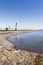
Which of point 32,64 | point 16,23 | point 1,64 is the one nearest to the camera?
point 1,64

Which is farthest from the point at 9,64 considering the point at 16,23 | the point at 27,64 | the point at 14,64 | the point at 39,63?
the point at 16,23

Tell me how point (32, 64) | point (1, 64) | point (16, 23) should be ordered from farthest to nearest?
point (16, 23), point (32, 64), point (1, 64)

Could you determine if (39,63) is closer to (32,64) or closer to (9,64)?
(32,64)

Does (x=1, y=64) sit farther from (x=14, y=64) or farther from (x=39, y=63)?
(x=39, y=63)

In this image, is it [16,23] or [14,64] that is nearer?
[14,64]

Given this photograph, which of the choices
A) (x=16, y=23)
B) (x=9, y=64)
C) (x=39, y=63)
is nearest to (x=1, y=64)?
(x=9, y=64)

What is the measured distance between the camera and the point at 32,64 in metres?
8.44

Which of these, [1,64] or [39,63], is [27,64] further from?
[1,64]

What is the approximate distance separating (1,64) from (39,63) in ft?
8.05

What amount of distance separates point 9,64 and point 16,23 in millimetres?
93298

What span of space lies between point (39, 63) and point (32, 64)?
56 cm

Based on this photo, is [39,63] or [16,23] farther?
[16,23]

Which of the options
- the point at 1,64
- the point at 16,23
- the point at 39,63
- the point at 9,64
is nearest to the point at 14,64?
the point at 9,64

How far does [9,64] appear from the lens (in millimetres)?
7980
